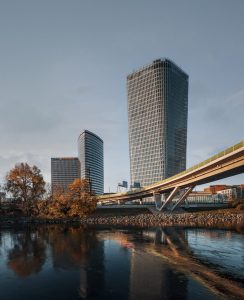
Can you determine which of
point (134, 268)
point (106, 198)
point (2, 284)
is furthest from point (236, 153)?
point (106, 198)

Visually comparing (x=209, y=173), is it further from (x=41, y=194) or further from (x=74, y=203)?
(x=41, y=194)

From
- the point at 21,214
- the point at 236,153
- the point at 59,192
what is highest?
the point at 236,153

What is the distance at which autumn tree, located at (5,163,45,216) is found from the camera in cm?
10312

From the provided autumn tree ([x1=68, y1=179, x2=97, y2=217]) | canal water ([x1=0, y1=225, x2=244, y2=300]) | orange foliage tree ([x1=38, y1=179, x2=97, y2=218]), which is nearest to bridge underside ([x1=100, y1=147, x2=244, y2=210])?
canal water ([x1=0, y1=225, x2=244, y2=300])

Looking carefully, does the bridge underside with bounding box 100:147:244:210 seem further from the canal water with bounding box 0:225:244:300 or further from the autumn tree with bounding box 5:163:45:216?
the autumn tree with bounding box 5:163:45:216

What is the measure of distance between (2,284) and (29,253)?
1650cm

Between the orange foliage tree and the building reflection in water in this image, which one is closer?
the building reflection in water

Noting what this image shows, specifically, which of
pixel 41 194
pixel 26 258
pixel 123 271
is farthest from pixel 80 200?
pixel 123 271

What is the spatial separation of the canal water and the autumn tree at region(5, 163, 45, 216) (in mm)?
54857

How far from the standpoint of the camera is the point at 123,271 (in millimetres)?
32375

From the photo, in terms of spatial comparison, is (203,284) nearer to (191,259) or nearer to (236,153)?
(191,259)

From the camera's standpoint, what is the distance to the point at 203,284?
87.4 ft

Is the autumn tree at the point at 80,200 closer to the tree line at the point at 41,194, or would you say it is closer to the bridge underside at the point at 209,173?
the tree line at the point at 41,194

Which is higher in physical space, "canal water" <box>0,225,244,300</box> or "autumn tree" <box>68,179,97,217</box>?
"autumn tree" <box>68,179,97,217</box>
